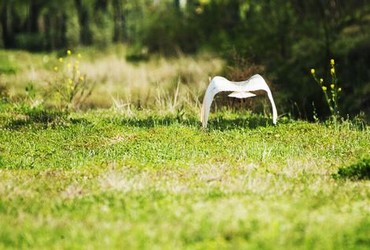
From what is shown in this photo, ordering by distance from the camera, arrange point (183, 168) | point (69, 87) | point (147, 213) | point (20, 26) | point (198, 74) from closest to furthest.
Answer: point (147, 213) → point (183, 168) → point (69, 87) → point (198, 74) → point (20, 26)

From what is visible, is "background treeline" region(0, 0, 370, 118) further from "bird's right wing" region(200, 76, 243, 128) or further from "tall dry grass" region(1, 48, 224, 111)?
"bird's right wing" region(200, 76, 243, 128)

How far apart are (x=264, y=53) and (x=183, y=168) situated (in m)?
15.7

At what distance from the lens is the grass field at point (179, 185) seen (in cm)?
558

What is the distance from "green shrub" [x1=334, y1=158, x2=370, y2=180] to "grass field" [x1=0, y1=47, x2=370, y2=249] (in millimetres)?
160

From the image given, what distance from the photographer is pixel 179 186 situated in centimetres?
718

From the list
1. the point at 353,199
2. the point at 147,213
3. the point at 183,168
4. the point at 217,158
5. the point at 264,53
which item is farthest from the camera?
the point at 264,53

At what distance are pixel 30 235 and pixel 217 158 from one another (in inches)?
154

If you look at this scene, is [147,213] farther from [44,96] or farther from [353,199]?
[44,96]

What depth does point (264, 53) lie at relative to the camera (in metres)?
23.3

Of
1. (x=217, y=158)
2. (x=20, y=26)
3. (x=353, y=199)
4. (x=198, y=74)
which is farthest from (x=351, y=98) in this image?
(x=20, y=26)

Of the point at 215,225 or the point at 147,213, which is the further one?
the point at 147,213

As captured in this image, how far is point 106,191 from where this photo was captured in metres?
6.98

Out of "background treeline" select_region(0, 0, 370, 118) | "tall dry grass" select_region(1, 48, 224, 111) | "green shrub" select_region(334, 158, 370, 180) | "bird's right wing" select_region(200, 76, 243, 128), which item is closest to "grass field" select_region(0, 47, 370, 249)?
"green shrub" select_region(334, 158, 370, 180)

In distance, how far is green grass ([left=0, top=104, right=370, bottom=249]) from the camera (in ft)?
18.3
